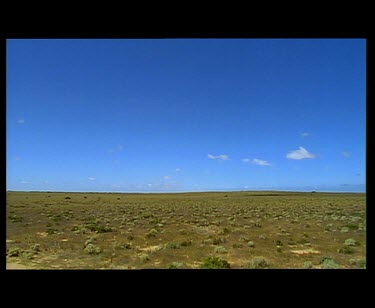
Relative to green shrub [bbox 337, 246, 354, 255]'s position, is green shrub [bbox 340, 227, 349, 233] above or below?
below

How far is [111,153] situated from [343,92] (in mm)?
32976

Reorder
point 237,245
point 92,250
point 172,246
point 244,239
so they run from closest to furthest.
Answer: point 92,250
point 172,246
point 237,245
point 244,239

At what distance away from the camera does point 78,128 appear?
22.1 m

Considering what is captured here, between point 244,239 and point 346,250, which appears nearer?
point 346,250

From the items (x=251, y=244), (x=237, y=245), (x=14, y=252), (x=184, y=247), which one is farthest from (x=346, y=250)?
(x=14, y=252)

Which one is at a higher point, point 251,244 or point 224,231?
point 251,244

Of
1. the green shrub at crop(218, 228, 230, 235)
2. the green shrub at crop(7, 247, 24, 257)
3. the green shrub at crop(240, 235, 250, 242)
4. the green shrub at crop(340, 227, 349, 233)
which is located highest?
the green shrub at crop(7, 247, 24, 257)

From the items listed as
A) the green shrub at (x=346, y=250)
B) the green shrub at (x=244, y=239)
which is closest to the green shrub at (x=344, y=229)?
the green shrub at (x=346, y=250)

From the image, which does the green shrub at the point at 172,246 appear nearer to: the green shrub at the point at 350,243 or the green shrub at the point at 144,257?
the green shrub at the point at 144,257

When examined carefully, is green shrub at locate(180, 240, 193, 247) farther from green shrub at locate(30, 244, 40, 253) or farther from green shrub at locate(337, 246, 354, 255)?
green shrub at locate(337, 246, 354, 255)

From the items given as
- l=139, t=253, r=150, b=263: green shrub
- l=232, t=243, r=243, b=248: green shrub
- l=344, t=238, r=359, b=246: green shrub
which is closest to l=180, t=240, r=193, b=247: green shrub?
l=232, t=243, r=243, b=248: green shrub

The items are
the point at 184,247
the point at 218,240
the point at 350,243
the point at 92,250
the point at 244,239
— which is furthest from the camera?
the point at 244,239

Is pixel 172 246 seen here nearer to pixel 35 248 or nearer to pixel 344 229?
pixel 35 248
